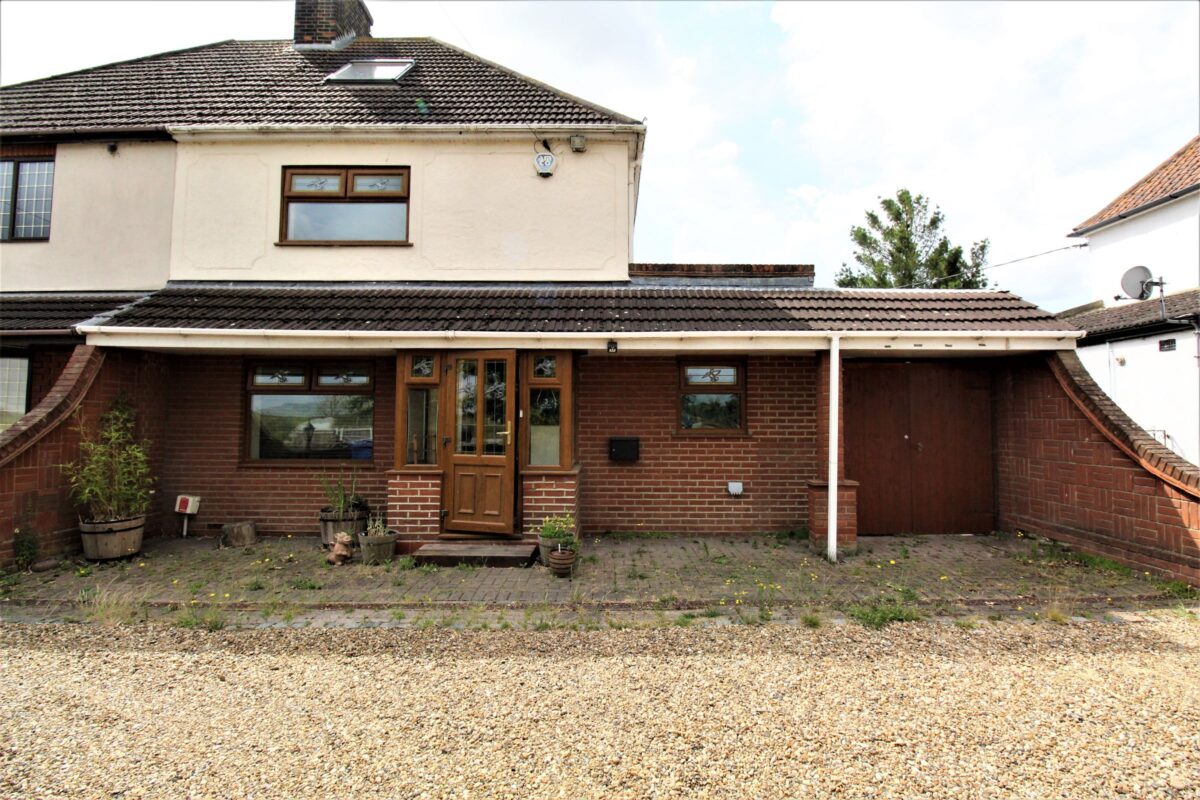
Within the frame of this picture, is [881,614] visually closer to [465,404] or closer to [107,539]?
[465,404]

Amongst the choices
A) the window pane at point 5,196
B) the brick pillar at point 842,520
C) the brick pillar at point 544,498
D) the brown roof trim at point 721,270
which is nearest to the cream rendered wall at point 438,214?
the brown roof trim at point 721,270

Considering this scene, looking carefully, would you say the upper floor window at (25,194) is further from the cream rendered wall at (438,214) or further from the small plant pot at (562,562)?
the small plant pot at (562,562)

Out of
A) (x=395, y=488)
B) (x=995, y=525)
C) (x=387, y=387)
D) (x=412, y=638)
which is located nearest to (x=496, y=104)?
(x=387, y=387)

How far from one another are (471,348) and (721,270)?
161 inches

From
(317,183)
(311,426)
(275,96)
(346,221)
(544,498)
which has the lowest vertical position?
(544,498)

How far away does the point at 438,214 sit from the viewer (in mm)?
8148

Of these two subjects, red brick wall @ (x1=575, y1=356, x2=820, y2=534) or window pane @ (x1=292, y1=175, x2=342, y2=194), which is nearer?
red brick wall @ (x1=575, y1=356, x2=820, y2=534)

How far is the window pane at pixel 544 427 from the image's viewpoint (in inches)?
265

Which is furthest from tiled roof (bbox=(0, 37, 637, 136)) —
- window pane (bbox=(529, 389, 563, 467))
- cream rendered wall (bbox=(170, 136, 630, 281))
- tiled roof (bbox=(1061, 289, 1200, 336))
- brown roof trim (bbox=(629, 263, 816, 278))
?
tiled roof (bbox=(1061, 289, 1200, 336))

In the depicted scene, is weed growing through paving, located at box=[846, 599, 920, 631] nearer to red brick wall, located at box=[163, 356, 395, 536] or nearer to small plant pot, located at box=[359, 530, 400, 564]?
small plant pot, located at box=[359, 530, 400, 564]

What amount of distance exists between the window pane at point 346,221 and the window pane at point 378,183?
8.6 inches

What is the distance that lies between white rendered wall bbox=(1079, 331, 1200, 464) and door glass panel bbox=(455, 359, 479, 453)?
13.8 metres

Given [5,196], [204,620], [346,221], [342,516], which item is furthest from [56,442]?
[5,196]

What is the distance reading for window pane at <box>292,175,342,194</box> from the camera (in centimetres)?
823
